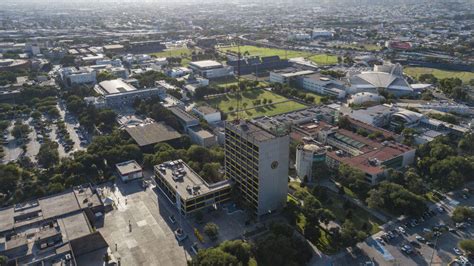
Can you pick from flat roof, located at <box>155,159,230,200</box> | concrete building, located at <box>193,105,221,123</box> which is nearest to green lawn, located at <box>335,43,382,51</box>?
concrete building, located at <box>193,105,221,123</box>

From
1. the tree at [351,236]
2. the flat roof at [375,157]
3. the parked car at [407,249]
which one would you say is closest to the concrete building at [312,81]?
the flat roof at [375,157]

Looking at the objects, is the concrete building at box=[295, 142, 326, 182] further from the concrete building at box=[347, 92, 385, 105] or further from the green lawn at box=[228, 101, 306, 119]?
the concrete building at box=[347, 92, 385, 105]

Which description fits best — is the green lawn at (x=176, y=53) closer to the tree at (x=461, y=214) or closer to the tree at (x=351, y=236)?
the tree at (x=351, y=236)

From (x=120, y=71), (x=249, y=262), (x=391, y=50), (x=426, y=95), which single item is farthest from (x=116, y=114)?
(x=391, y=50)

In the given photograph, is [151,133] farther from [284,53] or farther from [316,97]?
[284,53]

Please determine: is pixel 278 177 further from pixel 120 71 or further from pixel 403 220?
pixel 120 71

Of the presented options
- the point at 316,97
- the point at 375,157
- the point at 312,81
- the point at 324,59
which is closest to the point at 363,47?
the point at 324,59
